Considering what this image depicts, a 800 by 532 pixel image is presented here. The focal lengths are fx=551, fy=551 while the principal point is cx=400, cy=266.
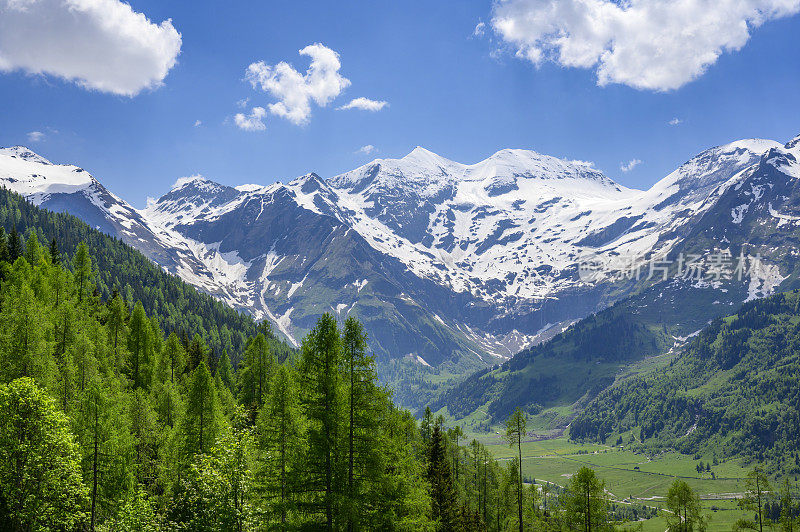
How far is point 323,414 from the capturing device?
39.1 m

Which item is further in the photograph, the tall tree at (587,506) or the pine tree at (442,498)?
the tall tree at (587,506)

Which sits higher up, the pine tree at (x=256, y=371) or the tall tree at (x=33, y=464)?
the pine tree at (x=256, y=371)

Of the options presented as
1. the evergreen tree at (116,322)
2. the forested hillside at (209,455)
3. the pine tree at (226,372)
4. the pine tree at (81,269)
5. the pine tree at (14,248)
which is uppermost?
the pine tree at (14,248)

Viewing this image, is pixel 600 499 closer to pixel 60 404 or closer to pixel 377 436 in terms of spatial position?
pixel 377 436

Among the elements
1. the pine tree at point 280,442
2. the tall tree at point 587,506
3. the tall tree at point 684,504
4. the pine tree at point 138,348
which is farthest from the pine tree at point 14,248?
the tall tree at point 684,504

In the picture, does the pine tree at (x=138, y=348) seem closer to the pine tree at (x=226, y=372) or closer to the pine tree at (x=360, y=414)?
the pine tree at (x=226, y=372)

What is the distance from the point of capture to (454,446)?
93438mm

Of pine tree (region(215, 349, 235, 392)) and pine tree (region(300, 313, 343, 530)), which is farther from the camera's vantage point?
pine tree (region(215, 349, 235, 392))

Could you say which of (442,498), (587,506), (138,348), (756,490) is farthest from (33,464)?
(756,490)

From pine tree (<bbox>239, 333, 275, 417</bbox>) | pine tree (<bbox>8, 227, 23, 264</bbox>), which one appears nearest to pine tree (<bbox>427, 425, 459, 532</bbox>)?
pine tree (<bbox>239, 333, 275, 417</bbox>)

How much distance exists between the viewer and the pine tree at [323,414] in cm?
3900

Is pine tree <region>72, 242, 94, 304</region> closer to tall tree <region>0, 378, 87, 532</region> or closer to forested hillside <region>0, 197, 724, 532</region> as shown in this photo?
forested hillside <region>0, 197, 724, 532</region>

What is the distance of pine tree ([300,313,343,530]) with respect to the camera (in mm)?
39000

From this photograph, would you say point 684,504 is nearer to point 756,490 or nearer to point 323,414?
point 756,490
